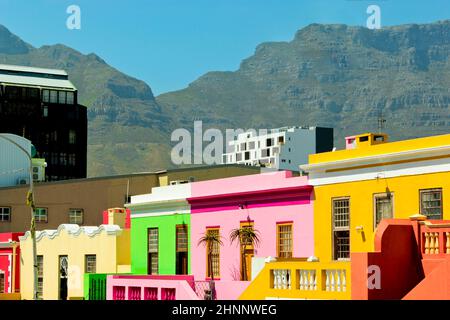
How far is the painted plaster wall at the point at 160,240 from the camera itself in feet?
126

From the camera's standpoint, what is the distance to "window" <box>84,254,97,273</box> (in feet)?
144

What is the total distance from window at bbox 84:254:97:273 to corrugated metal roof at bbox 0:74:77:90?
351 ft

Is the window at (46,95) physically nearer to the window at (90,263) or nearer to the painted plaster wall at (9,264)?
the painted plaster wall at (9,264)

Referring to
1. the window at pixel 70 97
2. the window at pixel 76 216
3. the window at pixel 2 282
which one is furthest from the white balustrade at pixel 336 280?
the window at pixel 70 97

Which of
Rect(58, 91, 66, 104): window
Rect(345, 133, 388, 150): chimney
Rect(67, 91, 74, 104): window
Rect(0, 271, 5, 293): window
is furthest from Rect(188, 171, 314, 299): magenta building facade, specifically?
Rect(58, 91, 66, 104): window

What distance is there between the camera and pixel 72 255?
148ft

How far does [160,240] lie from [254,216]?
7.35 meters

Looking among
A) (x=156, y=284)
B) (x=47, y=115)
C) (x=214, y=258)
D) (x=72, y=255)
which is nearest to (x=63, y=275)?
(x=72, y=255)

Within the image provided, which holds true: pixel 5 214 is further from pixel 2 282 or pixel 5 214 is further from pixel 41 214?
pixel 2 282

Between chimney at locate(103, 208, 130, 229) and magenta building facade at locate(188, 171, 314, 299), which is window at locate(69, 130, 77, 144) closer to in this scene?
chimney at locate(103, 208, 130, 229)

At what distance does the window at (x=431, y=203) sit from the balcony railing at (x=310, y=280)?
140 inches

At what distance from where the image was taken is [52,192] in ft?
202

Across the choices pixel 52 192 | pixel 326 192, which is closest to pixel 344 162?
pixel 326 192
